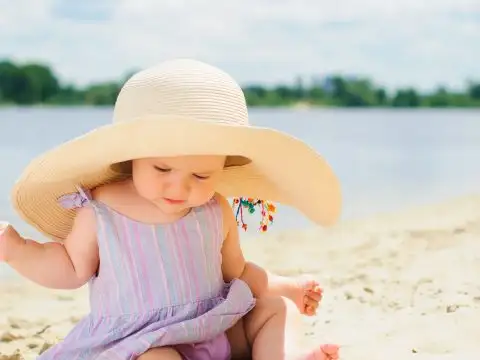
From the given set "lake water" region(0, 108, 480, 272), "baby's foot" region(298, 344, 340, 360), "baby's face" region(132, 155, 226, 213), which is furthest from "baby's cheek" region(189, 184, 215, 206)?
"lake water" region(0, 108, 480, 272)

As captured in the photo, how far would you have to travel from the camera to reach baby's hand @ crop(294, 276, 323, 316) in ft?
8.54

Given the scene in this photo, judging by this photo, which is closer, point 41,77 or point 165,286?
point 165,286

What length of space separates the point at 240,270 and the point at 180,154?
1.76 feet

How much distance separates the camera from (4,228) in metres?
2.25

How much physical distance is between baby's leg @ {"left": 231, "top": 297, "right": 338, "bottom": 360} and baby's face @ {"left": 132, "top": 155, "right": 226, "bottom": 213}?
38cm

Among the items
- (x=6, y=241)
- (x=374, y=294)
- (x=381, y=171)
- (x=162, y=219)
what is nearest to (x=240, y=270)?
(x=162, y=219)

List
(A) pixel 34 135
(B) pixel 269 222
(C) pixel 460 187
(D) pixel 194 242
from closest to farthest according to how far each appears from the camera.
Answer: (D) pixel 194 242, (B) pixel 269 222, (C) pixel 460 187, (A) pixel 34 135

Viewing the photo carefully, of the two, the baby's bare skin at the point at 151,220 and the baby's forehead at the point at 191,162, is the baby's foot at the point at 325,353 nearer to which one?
the baby's bare skin at the point at 151,220

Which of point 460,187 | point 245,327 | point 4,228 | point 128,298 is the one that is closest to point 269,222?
point 245,327

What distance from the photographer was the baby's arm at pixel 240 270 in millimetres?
2453

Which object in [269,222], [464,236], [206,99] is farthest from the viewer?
[464,236]

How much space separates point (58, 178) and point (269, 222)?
29.0 inches

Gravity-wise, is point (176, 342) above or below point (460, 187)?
above

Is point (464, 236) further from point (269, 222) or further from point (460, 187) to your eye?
point (460, 187)
